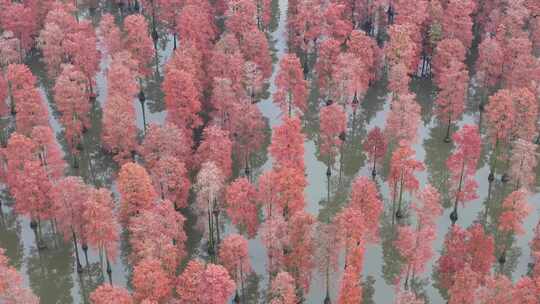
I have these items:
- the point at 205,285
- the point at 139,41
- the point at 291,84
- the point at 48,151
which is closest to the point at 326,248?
the point at 205,285

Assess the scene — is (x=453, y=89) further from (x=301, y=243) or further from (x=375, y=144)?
(x=301, y=243)

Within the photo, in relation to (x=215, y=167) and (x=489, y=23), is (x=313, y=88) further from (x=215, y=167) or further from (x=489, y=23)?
(x=215, y=167)

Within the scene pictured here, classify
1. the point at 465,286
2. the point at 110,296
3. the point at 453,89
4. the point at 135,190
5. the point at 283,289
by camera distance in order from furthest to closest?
the point at 453,89
the point at 135,190
the point at 465,286
the point at 283,289
the point at 110,296

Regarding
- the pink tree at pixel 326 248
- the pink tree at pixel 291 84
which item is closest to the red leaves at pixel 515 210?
the pink tree at pixel 326 248

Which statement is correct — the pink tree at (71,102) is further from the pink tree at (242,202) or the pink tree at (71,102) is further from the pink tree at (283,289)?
the pink tree at (283,289)

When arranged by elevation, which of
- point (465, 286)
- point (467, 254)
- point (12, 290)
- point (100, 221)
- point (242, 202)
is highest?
point (100, 221)

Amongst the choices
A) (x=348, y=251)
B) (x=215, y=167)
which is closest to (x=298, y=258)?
(x=348, y=251)

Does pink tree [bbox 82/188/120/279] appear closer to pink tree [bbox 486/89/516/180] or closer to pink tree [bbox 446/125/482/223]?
pink tree [bbox 446/125/482/223]
